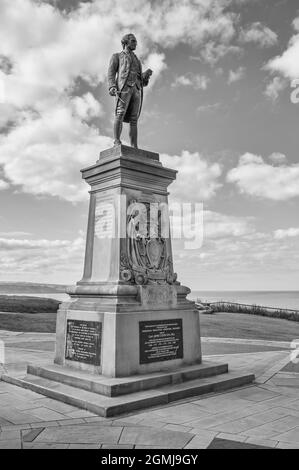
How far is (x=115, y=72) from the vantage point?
9039 millimetres

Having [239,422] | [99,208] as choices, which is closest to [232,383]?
[239,422]

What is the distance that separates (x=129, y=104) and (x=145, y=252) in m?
3.34

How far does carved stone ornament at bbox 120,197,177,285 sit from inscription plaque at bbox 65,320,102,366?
1075 millimetres

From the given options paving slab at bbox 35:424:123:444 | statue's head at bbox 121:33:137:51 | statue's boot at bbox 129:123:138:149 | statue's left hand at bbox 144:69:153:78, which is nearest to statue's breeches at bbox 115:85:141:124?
statue's boot at bbox 129:123:138:149

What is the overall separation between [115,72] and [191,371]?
630cm

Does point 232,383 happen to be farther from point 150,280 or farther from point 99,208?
point 99,208

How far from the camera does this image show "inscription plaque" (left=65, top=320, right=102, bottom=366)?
7363 mm

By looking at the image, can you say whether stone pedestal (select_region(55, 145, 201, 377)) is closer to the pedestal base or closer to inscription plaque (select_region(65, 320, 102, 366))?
inscription plaque (select_region(65, 320, 102, 366))

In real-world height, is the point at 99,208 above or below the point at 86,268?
above

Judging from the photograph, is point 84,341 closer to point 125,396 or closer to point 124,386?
point 124,386

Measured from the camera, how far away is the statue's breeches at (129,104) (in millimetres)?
8922

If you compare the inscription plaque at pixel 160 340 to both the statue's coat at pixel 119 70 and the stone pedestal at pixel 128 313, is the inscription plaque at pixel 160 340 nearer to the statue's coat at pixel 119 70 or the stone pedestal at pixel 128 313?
the stone pedestal at pixel 128 313

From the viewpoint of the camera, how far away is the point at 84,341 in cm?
764

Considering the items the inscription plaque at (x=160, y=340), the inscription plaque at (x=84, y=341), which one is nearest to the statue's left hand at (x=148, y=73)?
the inscription plaque at (x=160, y=340)
